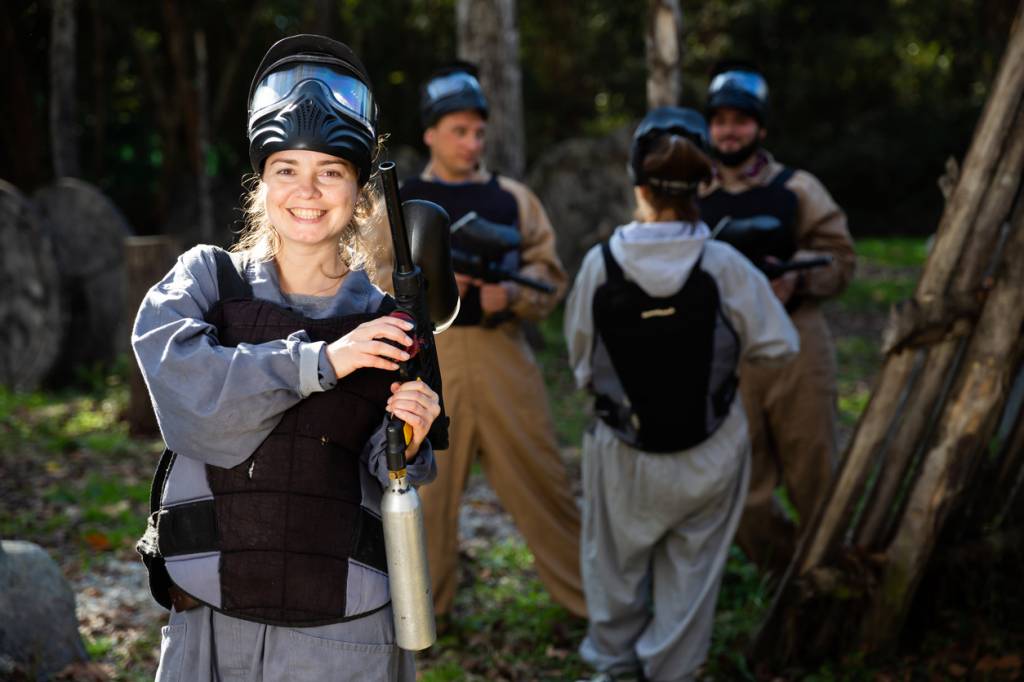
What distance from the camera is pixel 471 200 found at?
5.08 metres

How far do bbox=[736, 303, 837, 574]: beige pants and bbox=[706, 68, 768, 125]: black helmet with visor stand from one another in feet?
3.18

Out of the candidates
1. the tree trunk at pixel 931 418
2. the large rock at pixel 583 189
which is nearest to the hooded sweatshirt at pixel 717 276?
the tree trunk at pixel 931 418

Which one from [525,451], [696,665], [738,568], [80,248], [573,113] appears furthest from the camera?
[573,113]

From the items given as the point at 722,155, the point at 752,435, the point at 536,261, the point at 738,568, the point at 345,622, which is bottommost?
the point at 738,568

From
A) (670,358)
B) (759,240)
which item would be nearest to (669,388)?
(670,358)

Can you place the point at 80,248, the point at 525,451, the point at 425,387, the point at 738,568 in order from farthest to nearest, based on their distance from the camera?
the point at 80,248 < the point at 738,568 < the point at 525,451 < the point at 425,387

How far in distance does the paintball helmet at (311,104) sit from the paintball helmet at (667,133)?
176cm

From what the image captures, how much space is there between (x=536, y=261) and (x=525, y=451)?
0.90m

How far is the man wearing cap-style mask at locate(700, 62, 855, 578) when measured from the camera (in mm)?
5137

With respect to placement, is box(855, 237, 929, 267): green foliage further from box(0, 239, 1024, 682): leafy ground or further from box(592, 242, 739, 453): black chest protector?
box(592, 242, 739, 453): black chest protector

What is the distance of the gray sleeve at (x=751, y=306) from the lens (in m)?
4.11

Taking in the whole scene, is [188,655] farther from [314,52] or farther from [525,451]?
[525,451]

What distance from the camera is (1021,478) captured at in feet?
14.5

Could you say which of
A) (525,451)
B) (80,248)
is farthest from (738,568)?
(80,248)
